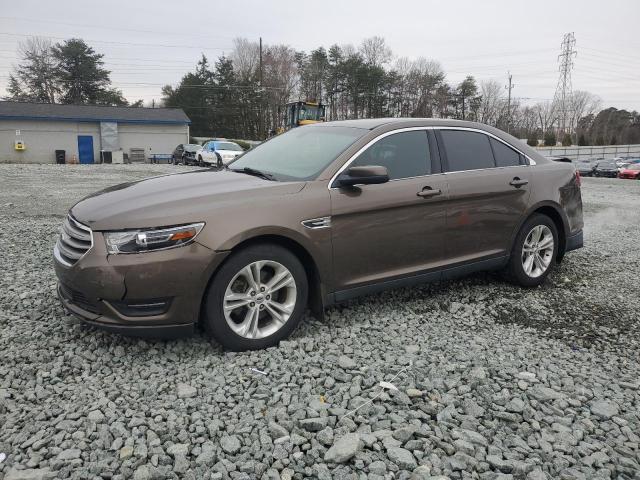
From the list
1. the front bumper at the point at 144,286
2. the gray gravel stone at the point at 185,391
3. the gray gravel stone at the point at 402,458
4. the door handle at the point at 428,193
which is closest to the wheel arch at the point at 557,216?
the door handle at the point at 428,193

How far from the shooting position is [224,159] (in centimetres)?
2472

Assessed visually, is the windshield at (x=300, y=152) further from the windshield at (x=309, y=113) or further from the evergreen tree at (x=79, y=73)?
the evergreen tree at (x=79, y=73)

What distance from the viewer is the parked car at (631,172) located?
33.8 meters

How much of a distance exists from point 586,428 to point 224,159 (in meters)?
23.4

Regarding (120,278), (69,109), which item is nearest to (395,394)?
(120,278)

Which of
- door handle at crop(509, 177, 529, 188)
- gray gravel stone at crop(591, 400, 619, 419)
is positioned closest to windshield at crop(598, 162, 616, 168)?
door handle at crop(509, 177, 529, 188)

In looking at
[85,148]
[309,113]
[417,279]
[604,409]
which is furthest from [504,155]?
[85,148]

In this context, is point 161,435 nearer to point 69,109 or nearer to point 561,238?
point 561,238

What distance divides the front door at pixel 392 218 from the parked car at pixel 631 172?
3595 centimetres

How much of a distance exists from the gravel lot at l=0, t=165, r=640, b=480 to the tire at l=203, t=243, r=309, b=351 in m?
0.14

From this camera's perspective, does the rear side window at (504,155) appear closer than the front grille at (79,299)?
No

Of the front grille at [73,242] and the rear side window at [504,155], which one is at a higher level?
the rear side window at [504,155]

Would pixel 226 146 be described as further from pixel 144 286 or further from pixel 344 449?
pixel 344 449

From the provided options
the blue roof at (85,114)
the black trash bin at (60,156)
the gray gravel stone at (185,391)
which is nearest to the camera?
the gray gravel stone at (185,391)
